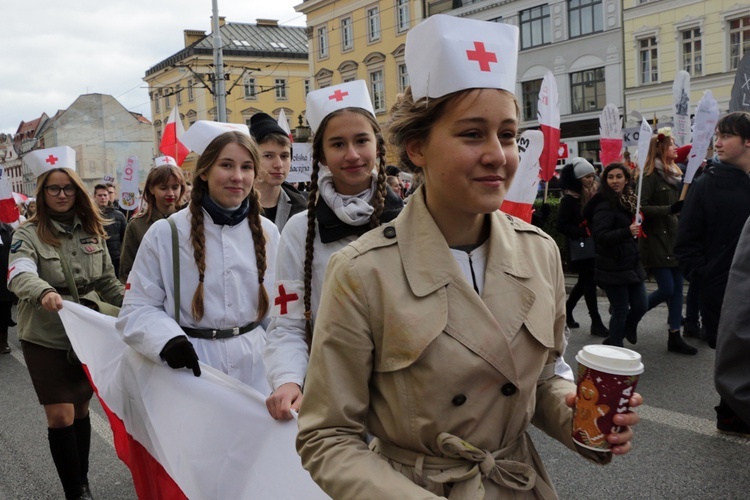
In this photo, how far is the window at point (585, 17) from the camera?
32406 mm

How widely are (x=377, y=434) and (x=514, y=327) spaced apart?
40 centimetres

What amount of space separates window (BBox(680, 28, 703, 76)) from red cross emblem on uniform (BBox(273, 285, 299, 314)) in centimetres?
3006

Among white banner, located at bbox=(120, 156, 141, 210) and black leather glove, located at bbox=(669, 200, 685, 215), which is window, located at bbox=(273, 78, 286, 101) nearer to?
white banner, located at bbox=(120, 156, 141, 210)

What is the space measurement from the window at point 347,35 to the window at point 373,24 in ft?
5.80

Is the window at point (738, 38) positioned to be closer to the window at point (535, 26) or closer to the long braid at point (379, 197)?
the window at point (535, 26)

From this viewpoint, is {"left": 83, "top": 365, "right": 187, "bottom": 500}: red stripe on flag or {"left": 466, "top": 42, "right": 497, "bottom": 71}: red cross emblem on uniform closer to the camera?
{"left": 466, "top": 42, "right": 497, "bottom": 71}: red cross emblem on uniform

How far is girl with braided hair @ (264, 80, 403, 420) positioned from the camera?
8.64 ft

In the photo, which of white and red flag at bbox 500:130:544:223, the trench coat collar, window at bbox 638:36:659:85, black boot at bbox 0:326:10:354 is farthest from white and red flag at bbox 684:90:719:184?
window at bbox 638:36:659:85

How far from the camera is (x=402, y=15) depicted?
41.7 meters

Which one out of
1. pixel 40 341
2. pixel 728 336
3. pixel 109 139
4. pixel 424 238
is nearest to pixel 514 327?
pixel 424 238

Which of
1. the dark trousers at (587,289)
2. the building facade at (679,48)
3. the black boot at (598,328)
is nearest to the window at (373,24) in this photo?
the building facade at (679,48)

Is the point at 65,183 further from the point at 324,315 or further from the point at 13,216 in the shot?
the point at 13,216

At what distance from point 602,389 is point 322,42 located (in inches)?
1908

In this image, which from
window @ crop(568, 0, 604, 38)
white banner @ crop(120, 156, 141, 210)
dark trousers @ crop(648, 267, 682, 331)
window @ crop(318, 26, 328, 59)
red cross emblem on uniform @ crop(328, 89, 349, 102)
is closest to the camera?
red cross emblem on uniform @ crop(328, 89, 349, 102)
